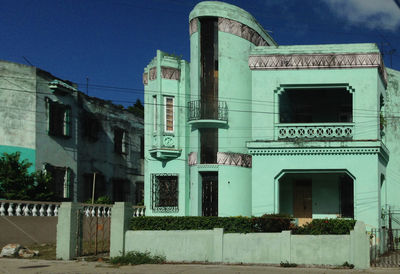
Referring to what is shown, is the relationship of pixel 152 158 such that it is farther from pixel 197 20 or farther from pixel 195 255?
pixel 195 255

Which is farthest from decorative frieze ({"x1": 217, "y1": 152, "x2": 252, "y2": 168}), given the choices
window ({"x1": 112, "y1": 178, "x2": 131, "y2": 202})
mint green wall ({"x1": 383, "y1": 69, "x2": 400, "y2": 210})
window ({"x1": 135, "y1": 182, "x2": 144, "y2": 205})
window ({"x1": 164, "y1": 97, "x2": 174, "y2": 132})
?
window ({"x1": 135, "y1": 182, "x2": 144, "y2": 205})

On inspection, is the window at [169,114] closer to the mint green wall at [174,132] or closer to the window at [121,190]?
the mint green wall at [174,132]

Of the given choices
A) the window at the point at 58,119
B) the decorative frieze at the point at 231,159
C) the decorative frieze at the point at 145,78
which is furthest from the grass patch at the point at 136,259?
the decorative frieze at the point at 145,78

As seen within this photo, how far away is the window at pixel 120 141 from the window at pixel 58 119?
19.8ft

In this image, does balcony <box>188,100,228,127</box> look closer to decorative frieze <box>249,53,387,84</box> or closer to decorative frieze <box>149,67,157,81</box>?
decorative frieze <box>249,53,387,84</box>

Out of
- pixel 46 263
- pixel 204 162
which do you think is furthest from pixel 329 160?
pixel 46 263

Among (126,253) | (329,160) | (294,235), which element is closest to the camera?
(294,235)

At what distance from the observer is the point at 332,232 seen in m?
18.1

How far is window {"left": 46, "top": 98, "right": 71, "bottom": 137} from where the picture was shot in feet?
91.2

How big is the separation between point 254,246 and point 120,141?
19255 millimetres

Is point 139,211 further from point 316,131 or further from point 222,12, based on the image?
point 222,12

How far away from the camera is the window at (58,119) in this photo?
91.2ft

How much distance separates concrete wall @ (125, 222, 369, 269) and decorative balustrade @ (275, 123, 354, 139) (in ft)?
24.0

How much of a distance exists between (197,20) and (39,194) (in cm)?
1085
